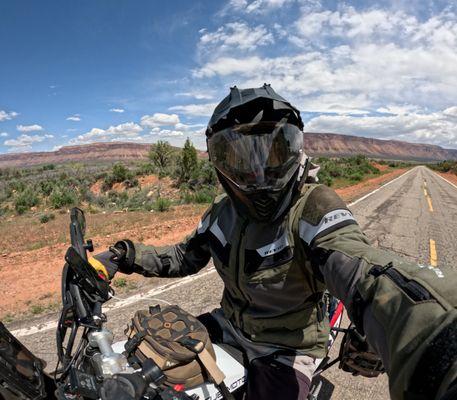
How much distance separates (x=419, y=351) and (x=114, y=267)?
60.4 inches

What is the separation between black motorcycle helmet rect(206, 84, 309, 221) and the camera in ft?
5.23

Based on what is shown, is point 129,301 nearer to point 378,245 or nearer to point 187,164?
point 378,245

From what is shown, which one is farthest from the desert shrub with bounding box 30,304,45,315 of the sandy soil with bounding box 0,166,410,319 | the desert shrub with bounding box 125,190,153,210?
the desert shrub with bounding box 125,190,153,210

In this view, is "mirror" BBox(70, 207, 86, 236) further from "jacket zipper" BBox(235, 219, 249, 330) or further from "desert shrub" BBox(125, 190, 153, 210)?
"desert shrub" BBox(125, 190, 153, 210)

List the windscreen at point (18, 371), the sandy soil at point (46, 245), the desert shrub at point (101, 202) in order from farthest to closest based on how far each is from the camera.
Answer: the desert shrub at point (101, 202) → the sandy soil at point (46, 245) → the windscreen at point (18, 371)

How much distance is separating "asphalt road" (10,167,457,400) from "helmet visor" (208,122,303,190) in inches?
82.6

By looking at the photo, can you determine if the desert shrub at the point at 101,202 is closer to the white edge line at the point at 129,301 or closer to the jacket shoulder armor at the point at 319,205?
the white edge line at the point at 129,301

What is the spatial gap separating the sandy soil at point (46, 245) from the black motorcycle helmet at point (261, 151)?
12.0 ft

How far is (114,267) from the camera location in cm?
184

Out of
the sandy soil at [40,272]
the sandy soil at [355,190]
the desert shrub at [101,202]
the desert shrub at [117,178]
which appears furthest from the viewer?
the desert shrub at [117,178]

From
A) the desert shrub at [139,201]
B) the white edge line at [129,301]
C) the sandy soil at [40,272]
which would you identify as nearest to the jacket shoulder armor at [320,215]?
the white edge line at [129,301]

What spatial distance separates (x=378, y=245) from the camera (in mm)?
6836

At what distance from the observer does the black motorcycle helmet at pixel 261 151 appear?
159 cm

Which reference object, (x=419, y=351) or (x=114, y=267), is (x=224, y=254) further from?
(x=419, y=351)
